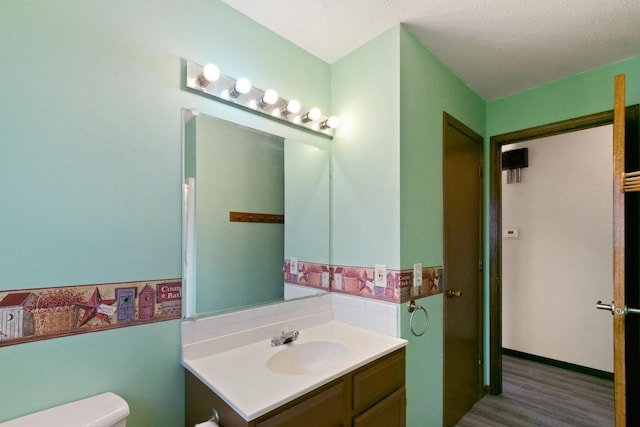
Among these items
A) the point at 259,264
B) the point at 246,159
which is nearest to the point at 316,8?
the point at 246,159

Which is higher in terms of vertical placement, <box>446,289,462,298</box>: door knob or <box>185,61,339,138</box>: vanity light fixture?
<box>185,61,339,138</box>: vanity light fixture

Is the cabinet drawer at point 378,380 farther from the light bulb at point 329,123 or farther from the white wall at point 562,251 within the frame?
the white wall at point 562,251

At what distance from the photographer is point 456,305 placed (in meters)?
2.14

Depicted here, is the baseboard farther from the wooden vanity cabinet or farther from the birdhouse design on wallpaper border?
the birdhouse design on wallpaper border

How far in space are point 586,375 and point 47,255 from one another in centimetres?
398

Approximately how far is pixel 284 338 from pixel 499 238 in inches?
78.5

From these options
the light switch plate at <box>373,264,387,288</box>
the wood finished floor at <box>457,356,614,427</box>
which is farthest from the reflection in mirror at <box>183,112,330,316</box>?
the wood finished floor at <box>457,356,614,427</box>

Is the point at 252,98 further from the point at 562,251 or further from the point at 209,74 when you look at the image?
the point at 562,251

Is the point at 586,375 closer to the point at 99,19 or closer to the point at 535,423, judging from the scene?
the point at 535,423

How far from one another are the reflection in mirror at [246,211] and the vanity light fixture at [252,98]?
0.37 ft

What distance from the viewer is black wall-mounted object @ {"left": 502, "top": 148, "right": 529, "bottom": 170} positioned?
3156 mm

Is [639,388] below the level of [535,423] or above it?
above

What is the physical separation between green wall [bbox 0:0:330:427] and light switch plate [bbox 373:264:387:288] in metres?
1.00

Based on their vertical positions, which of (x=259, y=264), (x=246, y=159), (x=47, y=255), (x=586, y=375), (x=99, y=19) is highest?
(x=99, y=19)
